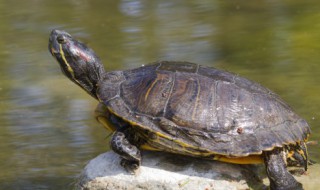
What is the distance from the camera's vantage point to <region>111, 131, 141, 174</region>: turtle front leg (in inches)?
171

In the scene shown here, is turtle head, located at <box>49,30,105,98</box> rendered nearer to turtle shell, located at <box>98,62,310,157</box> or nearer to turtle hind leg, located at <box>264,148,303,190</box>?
turtle shell, located at <box>98,62,310,157</box>

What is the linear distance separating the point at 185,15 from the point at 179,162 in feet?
20.8

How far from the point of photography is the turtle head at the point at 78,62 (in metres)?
4.86

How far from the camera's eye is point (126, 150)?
4.34 m

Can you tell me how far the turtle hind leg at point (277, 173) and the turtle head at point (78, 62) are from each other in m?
1.50

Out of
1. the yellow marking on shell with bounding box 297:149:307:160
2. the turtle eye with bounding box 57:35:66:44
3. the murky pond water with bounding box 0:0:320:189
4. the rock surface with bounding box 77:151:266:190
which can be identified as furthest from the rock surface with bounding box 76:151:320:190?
the turtle eye with bounding box 57:35:66:44

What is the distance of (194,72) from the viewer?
4605mm

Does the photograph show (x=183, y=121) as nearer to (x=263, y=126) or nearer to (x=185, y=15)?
(x=263, y=126)

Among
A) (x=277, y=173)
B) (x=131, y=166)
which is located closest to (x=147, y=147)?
(x=131, y=166)

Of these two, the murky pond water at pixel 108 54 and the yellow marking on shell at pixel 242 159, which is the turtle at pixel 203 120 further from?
the murky pond water at pixel 108 54

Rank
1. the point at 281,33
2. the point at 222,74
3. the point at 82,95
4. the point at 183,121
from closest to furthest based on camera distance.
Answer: the point at 183,121 < the point at 222,74 < the point at 82,95 < the point at 281,33

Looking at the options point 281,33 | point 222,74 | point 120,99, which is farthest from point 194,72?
point 281,33

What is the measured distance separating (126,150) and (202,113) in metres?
0.61

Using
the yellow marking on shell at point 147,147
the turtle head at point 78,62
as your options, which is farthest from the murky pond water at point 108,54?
the yellow marking on shell at point 147,147
